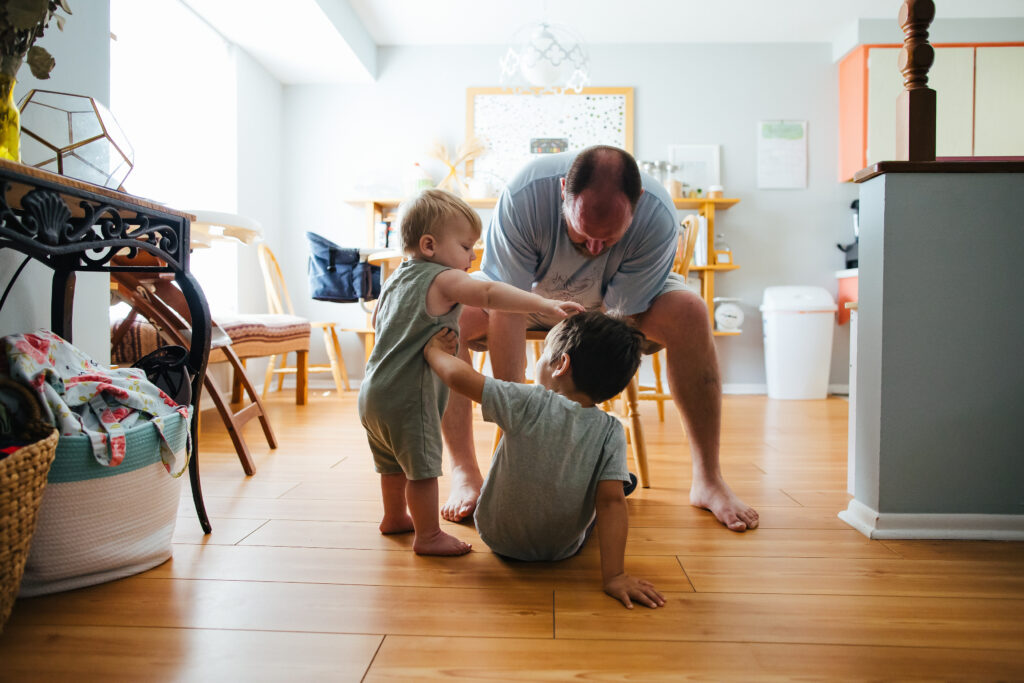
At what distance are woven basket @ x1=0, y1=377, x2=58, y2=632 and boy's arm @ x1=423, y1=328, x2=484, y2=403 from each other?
1.78 ft

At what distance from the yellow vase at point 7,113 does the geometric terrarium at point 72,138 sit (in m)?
0.18

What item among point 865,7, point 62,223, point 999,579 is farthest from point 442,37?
point 999,579

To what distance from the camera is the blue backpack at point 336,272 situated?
10.6 feet

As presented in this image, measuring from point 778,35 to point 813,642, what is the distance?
13.8 feet

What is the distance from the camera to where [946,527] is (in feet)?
4.16

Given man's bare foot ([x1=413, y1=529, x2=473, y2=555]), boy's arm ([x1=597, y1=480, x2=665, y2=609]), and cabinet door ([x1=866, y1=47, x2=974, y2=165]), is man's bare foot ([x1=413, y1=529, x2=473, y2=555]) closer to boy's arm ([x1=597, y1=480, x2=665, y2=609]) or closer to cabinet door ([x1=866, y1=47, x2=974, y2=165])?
boy's arm ([x1=597, y1=480, x2=665, y2=609])

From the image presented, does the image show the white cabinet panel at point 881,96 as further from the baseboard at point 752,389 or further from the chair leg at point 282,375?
the chair leg at point 282,375

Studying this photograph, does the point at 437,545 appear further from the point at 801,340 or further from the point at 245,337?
the point at 801,340

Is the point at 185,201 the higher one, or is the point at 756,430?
the point at 185,201

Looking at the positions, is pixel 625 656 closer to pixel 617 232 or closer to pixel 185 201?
pixel 617 232

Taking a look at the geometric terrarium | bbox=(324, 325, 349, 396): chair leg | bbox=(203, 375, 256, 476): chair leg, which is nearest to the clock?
bbox=(324, 325, 349, 396): chair leg

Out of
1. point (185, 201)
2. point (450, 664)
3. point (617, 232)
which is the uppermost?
point (185, 201)

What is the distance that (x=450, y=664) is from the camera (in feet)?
2.56

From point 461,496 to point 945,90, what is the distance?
406 centimetres
